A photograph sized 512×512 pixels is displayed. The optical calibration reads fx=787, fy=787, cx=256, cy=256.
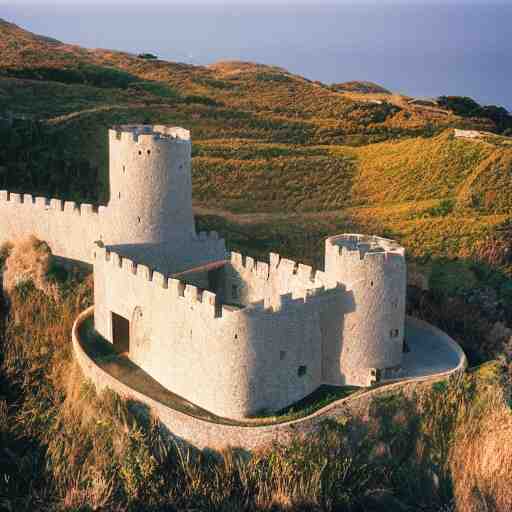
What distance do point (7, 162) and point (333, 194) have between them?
18.3 metres

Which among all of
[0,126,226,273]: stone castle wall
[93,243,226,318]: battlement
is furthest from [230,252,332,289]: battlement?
[93,243,226,318]: battlement

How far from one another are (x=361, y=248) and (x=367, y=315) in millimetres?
2321

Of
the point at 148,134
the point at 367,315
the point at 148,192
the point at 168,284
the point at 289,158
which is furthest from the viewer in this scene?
the point at 289,158

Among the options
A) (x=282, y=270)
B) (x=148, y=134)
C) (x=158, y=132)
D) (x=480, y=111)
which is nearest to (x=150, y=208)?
(x=148, y=134)

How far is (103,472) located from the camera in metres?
22.2

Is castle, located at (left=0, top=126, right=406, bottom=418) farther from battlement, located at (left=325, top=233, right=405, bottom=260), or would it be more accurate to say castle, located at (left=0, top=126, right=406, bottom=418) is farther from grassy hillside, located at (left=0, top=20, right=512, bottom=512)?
grassy hillside, located at (left=0, top=20, right=512, bottom=512)

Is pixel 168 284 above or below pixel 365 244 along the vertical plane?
below

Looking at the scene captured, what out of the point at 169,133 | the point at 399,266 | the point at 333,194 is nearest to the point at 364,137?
the point at 333,194

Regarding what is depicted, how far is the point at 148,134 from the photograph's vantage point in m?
27.9

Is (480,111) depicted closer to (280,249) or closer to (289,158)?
(289,158)

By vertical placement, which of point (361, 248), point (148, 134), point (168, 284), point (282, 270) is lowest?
point (168, 284)

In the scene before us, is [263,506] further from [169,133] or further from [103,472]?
[169,133]

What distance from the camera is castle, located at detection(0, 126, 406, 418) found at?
2234 centimetres

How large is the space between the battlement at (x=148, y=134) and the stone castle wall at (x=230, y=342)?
4.30m
